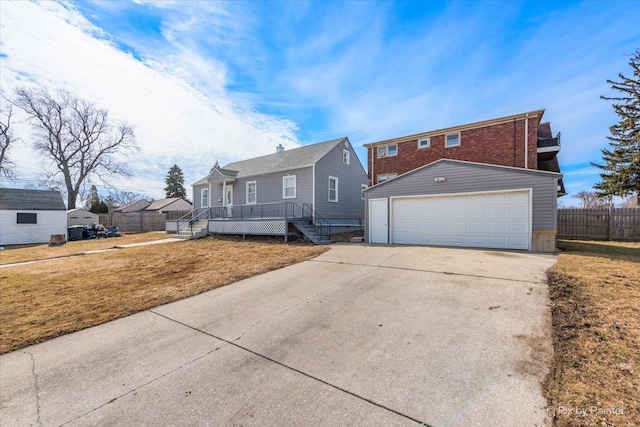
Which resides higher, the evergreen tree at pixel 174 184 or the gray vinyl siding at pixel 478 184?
the evergreen tree at pixel 174 184

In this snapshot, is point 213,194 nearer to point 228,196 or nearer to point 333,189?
point 228,196

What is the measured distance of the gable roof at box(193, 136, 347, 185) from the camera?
55.6 feet

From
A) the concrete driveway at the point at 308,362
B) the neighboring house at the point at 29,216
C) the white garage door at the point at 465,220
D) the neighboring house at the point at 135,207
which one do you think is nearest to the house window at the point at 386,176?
the white garage door at the point at 465,220

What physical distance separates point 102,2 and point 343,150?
13.7 m

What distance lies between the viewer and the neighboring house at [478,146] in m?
13.4

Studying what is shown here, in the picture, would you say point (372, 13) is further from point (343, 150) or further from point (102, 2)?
point (343, 150)

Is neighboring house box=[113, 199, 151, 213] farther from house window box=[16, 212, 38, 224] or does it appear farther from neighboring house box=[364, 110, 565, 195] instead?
neighboring house box=[364, 110, 565, 195]

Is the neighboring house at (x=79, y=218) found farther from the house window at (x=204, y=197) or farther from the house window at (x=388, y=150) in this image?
the house window at (x=388, y=150)

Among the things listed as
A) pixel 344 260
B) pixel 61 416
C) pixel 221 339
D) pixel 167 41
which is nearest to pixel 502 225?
pixel 344 260

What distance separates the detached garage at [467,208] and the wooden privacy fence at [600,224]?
7.74 m

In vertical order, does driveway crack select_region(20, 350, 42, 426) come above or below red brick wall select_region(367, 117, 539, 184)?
below

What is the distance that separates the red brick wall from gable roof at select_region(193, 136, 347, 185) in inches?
175

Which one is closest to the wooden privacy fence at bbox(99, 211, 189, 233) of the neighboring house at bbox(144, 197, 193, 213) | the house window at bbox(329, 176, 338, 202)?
the neighboring house at bbox(144, 197, 193, 213)

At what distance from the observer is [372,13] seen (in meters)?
8.56
